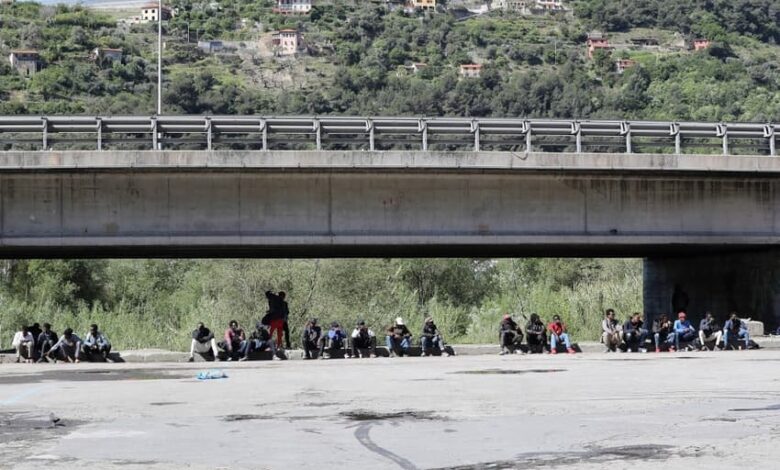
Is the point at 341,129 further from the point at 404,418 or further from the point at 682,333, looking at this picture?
the point at 404,418

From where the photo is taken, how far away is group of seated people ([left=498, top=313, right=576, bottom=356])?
3262 centimetres

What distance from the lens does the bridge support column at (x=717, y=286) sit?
36719 millimetres

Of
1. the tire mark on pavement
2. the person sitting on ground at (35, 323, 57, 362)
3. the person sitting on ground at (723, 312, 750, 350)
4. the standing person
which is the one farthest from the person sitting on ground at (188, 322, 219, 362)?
the tire mark on pavement

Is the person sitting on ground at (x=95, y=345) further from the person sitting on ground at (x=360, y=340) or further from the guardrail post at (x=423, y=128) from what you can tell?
the guardrail post at (x=423, y=128)

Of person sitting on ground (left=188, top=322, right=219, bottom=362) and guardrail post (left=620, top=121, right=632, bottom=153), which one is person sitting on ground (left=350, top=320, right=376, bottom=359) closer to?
person sitting on ground (left=188, top=322, right=219, bottom=362)

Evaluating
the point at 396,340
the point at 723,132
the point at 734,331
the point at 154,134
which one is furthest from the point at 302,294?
the point at 734,331

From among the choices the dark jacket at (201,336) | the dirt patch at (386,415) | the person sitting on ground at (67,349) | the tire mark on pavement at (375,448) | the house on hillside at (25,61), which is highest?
the house on hillside at (25,61)

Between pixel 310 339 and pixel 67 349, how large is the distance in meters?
5.84

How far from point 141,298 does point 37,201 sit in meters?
34.5

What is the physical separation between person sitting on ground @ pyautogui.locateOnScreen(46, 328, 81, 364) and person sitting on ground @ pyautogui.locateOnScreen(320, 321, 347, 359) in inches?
232

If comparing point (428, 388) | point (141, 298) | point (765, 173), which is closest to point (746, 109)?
point (141, 298)

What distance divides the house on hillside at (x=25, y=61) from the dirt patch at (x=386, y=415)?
551 feet

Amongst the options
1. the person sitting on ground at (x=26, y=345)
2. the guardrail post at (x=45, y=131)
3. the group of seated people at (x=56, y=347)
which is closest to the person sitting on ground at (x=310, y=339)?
the group of seated people at (x=56, y=347)

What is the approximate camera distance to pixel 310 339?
31578 mm
